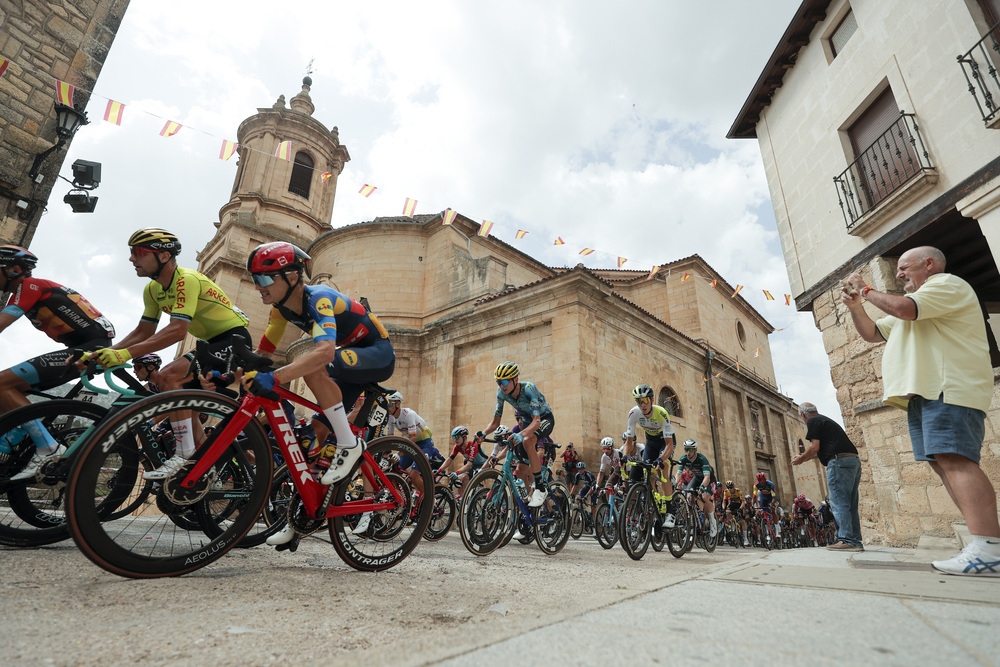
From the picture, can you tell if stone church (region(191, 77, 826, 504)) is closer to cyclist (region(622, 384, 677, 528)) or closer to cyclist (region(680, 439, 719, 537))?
cyclist (region(680, 439, 719, 537))

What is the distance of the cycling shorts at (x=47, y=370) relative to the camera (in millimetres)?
2893

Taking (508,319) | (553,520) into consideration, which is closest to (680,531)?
(553,520)

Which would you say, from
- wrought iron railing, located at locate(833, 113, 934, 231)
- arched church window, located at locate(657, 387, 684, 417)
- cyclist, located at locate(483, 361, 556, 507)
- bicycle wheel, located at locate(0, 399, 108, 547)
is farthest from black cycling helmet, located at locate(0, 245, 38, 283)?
arched church window, located at locate(657, 387, 684, 417)

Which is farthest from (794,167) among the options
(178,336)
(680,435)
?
(178,336)

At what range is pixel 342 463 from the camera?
8.50 feet

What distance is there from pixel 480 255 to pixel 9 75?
13.1m

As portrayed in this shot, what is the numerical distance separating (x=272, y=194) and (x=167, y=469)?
2704cm

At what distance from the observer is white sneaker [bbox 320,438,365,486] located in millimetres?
2512

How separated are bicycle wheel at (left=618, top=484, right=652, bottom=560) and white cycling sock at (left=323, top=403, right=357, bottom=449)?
3.25 metres

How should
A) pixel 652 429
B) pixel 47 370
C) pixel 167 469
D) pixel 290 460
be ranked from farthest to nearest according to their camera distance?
pixel 652 429 → pixel 47 370 → pixel 290 460 → pixel 167 469

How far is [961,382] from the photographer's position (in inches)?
103

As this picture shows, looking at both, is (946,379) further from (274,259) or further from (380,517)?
(274,259)

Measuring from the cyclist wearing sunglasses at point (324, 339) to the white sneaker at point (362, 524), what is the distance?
377 millimetres

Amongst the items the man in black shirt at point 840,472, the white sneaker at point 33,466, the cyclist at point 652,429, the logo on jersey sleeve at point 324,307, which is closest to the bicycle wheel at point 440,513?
the cyclist at point 652,429
